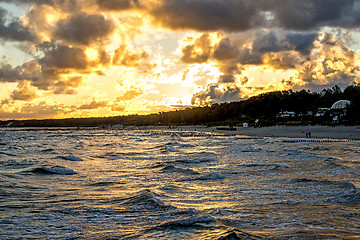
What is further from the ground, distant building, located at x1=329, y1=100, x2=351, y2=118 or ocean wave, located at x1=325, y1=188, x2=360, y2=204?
distant building, located at x1=329, y1=100, x2=351, y2=118

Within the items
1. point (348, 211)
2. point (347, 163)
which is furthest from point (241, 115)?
point (348, 211)

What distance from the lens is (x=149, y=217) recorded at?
1014 cm

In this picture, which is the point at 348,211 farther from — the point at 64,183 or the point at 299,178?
the point at 64,183

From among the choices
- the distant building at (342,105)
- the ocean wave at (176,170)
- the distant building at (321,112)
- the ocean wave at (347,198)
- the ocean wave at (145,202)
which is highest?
the distant building at (342,105)

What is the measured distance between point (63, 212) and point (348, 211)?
30.8 feet

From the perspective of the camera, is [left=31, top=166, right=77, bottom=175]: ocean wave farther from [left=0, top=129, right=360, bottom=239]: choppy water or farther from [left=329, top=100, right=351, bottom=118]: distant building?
[left=329, top=100, right=351, bottom=118]: distant building

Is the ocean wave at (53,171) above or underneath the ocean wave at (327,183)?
above

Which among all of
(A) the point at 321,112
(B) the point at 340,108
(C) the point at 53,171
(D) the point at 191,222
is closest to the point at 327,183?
(D) the point at 191,222

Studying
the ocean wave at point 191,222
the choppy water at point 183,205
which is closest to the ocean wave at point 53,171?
the choppy water at point 183,205

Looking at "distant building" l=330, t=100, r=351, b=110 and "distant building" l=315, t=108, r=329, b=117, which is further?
"distant building" l=315, t=108, r=329, b=117

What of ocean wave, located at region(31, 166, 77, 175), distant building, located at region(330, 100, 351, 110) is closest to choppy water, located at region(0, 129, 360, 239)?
ocean wave, located at region(31, 166, 77, 175)

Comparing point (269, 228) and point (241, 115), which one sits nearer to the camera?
point (269, 228)

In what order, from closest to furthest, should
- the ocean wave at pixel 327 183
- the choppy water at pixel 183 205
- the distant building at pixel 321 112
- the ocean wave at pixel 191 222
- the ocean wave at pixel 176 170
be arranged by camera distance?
the choppy water at pixel 183 205
the ocean wave at pixel 191 222
the ocean wave at pixel 327 183
the ocean wave at pixel 176 170
the distant building at pixel 321 112

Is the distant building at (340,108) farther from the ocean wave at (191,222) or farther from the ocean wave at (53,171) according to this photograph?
the ocean wave at (191,222)
